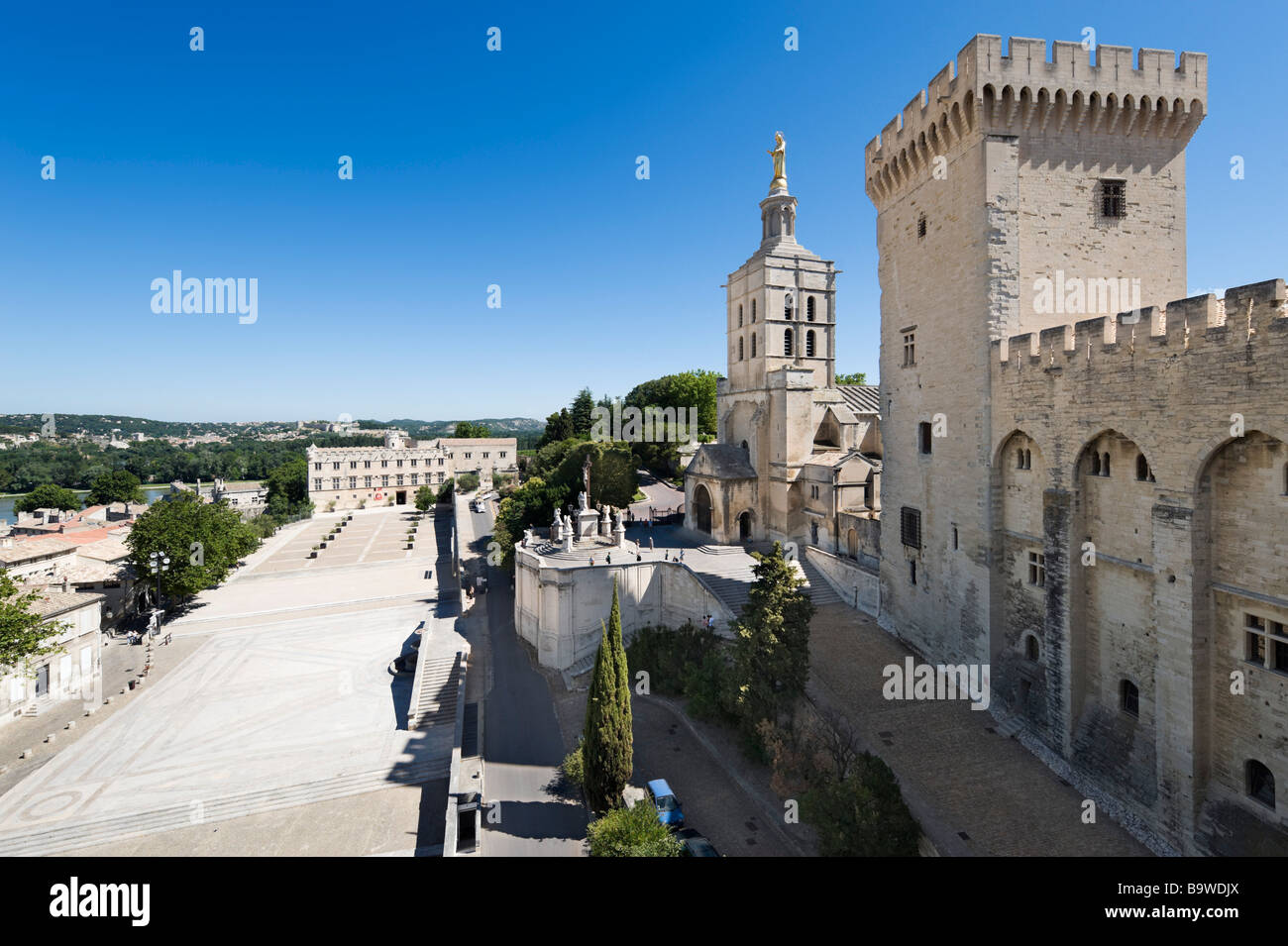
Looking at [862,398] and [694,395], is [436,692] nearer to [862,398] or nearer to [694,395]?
[862,398]

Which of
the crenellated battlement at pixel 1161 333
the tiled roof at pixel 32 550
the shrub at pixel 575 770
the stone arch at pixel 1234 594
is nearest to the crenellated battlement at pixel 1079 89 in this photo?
the crenellated battlement at pixel 1161 333

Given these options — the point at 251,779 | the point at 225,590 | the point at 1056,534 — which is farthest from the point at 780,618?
the point at 225,590

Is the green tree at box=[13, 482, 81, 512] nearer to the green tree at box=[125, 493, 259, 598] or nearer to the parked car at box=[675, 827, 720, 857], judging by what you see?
the green tree at box=[125, 493, 259, 598]

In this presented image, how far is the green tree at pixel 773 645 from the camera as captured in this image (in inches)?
749

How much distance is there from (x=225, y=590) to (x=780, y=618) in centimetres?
4460

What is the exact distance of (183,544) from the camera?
4072cm

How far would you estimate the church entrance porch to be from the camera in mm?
38312

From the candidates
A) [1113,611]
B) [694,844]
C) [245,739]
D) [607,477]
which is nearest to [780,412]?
[607,477]

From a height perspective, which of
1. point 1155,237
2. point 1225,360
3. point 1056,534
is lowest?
point 1056,534

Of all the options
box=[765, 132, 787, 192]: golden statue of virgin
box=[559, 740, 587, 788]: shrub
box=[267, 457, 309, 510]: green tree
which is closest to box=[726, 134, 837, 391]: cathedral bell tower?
box=[765, 132, 787, 192]: golden statue of virgin

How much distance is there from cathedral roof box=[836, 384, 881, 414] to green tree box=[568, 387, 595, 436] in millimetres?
38998

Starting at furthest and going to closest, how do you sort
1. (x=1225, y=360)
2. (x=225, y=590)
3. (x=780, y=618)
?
(x=225, y=590) → (x=780, y=618) → (x=1225, y=360)
